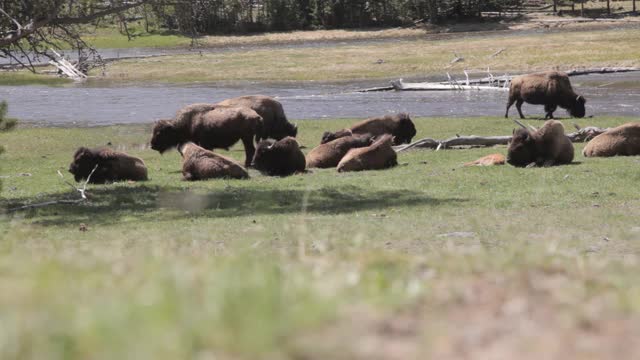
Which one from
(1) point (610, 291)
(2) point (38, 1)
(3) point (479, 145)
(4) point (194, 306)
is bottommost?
(3) point (479, 145)

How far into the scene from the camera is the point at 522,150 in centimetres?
2023

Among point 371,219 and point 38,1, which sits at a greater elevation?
point 38,1

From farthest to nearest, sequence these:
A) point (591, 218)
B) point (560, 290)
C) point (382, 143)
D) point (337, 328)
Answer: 1. point (382, 143)
2. point (591, 218)
3. point (560, 290)
4. point (337, 328)

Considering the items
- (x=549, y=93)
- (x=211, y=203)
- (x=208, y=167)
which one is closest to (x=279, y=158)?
(x=208, y=167)

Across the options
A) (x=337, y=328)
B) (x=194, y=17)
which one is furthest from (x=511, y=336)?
(x=194, y=17)

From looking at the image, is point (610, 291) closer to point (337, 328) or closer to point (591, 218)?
point (337, 328)

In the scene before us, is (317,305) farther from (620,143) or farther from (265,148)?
(620,143)

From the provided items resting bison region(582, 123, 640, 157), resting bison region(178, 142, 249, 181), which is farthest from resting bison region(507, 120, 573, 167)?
resting bison region(178, 142, 249, 181)

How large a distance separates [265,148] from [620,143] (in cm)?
745

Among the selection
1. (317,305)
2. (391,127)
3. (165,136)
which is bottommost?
(391,127)

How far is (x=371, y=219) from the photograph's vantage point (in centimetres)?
1407

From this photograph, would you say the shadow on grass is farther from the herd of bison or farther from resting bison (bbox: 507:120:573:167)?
resting bison (bbox: 507:120:573:167)

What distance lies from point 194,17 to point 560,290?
612 inches

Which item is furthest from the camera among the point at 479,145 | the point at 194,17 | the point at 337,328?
the point at 479,145
